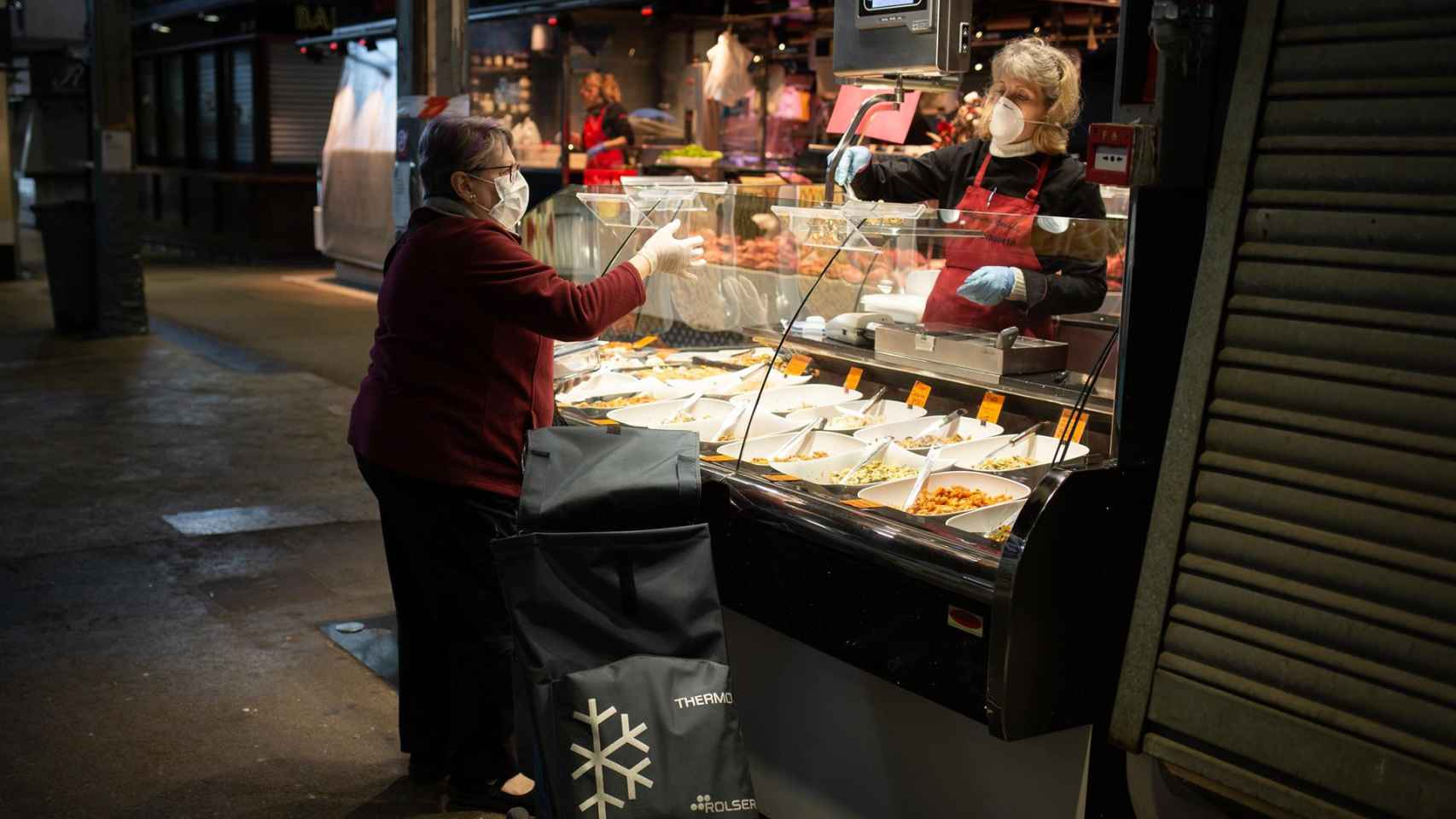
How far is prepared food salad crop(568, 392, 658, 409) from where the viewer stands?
4.02 m

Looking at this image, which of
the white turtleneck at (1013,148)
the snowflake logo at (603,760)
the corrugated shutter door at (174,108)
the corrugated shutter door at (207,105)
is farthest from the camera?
the corrugated shutter door at (174,108)

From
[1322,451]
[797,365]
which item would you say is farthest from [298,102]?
[1322,451]

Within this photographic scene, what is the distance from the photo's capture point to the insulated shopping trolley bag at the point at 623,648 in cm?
268

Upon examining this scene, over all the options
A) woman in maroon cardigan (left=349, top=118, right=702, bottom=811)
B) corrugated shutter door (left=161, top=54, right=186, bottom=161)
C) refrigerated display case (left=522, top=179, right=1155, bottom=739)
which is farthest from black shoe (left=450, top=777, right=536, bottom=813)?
corrugated shutter door (left=161, top=54, right=186, bottom=161)

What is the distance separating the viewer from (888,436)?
11.6 ft

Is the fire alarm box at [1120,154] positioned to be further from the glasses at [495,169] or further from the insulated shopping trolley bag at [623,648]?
the glasses at [495,169]

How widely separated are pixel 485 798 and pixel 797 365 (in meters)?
1.53

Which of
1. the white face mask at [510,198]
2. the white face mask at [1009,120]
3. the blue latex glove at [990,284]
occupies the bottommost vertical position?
the blue latex glove at [990,284]

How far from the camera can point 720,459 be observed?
346 centimetres

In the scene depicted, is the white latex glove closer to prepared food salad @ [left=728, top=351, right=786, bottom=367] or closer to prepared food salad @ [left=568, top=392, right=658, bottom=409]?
prepared food salad @ [left=568, top=392, right=658, bottom=409]

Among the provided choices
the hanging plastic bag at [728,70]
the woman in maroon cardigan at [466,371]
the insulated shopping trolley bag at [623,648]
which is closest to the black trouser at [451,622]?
the woman in maroon cardigan at [466,371]

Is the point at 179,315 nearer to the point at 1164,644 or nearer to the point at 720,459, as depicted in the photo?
the point at 720,459

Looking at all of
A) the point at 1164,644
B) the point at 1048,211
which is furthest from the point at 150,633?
the point at 1164,644

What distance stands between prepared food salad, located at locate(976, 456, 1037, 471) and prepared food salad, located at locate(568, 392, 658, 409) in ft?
3.73
